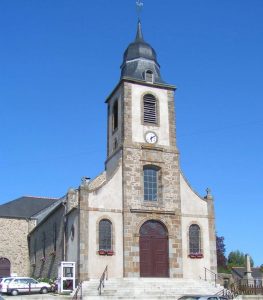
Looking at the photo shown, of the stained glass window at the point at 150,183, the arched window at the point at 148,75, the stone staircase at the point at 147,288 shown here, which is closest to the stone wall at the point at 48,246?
the stone staircase at the point at 147,288

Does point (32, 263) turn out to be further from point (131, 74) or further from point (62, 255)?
point (131, 74)

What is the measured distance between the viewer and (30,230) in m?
45.4

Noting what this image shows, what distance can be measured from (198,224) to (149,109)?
8.25 m

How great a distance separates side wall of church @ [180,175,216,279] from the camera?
30562 millimetres

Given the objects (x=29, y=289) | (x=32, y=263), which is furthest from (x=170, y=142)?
(x=32, y=263)

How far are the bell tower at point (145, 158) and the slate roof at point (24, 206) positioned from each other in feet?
52.5

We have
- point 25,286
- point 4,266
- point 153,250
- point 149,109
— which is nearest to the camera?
point 25,286

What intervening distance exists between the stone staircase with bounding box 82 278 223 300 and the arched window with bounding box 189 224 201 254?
7.37ft

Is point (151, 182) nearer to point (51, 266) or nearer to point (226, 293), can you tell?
point (226, 293)

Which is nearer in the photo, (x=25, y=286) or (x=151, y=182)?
(x=25, y=286)

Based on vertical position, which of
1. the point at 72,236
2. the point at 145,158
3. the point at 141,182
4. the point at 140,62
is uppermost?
the point at 140,62

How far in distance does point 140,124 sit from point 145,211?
19.3 ft

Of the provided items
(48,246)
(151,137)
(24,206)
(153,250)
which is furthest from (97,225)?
(24,206)

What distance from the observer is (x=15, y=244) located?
44.2m
